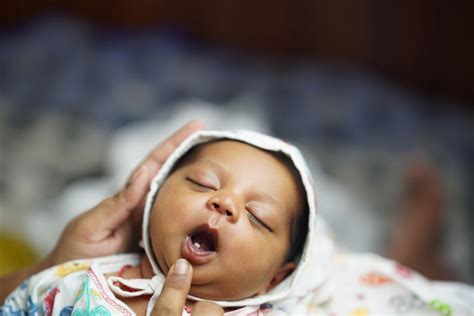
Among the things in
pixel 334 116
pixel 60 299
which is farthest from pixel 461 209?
pixel 60 299

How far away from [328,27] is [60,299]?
2.08 m

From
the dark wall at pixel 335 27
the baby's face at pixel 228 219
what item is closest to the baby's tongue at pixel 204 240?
the baby's face at pixel 228 219

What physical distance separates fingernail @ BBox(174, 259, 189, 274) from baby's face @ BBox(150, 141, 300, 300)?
2 centimetres

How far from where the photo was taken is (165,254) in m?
0.98

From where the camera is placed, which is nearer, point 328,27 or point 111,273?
point 111,273

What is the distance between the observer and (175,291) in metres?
0.91

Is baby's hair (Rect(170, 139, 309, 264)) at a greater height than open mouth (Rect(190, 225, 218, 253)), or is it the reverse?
baby's hair (Rect(170, 139, 309, 264))

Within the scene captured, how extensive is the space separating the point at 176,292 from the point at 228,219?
132 millimetres

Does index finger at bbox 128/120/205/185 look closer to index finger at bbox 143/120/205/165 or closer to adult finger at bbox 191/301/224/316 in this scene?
index finger at bbox 143/120/205/165

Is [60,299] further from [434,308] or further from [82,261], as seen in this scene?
[434,308]

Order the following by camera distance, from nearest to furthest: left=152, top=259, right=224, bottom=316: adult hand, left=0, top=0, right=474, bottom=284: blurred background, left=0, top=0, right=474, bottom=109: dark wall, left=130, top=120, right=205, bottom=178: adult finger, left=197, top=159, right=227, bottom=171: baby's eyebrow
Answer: left=152, top=259, right=224, bottom=316: adult hand, left=197, top=159, right=227, bottom=171: baby's eyebrow, left=130, top=120, right=205, bottom=178: adult finger, left=0, top=0, right=474, bottom=284: blurred background, left=0, top=0, right=474, bottom=109: dark wall

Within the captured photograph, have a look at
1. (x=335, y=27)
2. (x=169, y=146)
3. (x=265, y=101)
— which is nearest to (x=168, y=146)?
(x=169, y=146)

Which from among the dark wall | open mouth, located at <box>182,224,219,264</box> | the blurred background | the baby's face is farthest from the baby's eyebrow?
the dark wall

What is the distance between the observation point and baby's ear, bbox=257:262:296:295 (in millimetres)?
1078
